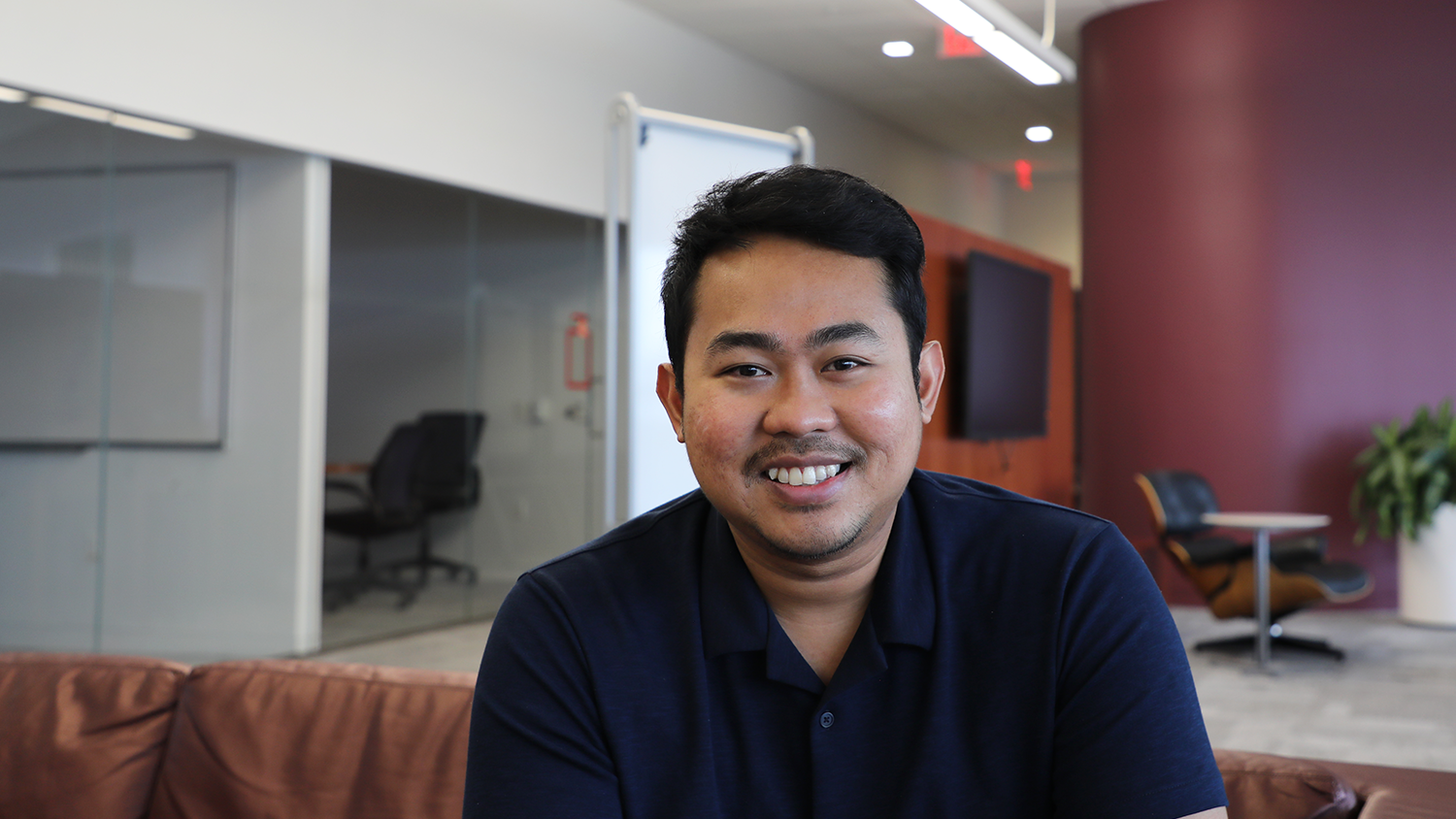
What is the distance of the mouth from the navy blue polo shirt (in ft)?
0.42

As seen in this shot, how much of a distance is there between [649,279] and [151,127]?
2.15 meters

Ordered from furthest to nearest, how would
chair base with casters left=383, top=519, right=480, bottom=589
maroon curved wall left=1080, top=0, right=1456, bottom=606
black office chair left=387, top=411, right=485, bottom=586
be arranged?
maroon curved wall left=1080, top=0, right=1456, bottom=606 → black office chair left=387, top=411, right=485, bottom=586 → chair base with casters left=383, top=519, right=480, bottom=589

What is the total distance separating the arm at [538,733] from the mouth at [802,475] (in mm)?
250

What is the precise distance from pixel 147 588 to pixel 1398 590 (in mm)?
6433

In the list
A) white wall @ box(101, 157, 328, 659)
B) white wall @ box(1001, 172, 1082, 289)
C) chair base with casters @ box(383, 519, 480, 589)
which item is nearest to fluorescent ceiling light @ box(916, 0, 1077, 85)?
white wall @ box(101, 157, 328, 659)

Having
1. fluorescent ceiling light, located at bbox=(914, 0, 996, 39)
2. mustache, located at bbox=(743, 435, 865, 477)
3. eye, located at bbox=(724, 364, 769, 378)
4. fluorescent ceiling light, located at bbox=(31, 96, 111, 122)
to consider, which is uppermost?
fluorescent ceiling light, located at bbox=(914, 0, 996, 39)

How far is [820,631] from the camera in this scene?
1.22m

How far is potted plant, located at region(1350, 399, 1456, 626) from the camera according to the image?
6.21m

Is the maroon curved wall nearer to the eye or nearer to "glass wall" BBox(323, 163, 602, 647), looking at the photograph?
"glass wall" BBox(323, 163, 602, 647)

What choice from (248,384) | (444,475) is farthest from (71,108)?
(444,475)

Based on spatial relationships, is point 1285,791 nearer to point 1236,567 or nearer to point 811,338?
point 811,338

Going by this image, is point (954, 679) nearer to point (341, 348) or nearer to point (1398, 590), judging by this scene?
point (341, 348)

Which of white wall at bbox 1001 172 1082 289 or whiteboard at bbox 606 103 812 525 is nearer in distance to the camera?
whiteboard at bbox 606 103 812 525

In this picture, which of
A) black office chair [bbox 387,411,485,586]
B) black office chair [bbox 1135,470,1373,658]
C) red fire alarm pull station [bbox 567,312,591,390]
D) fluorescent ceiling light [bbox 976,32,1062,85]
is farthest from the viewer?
red fire alarm pull station [bbox 567,312,591,390]
